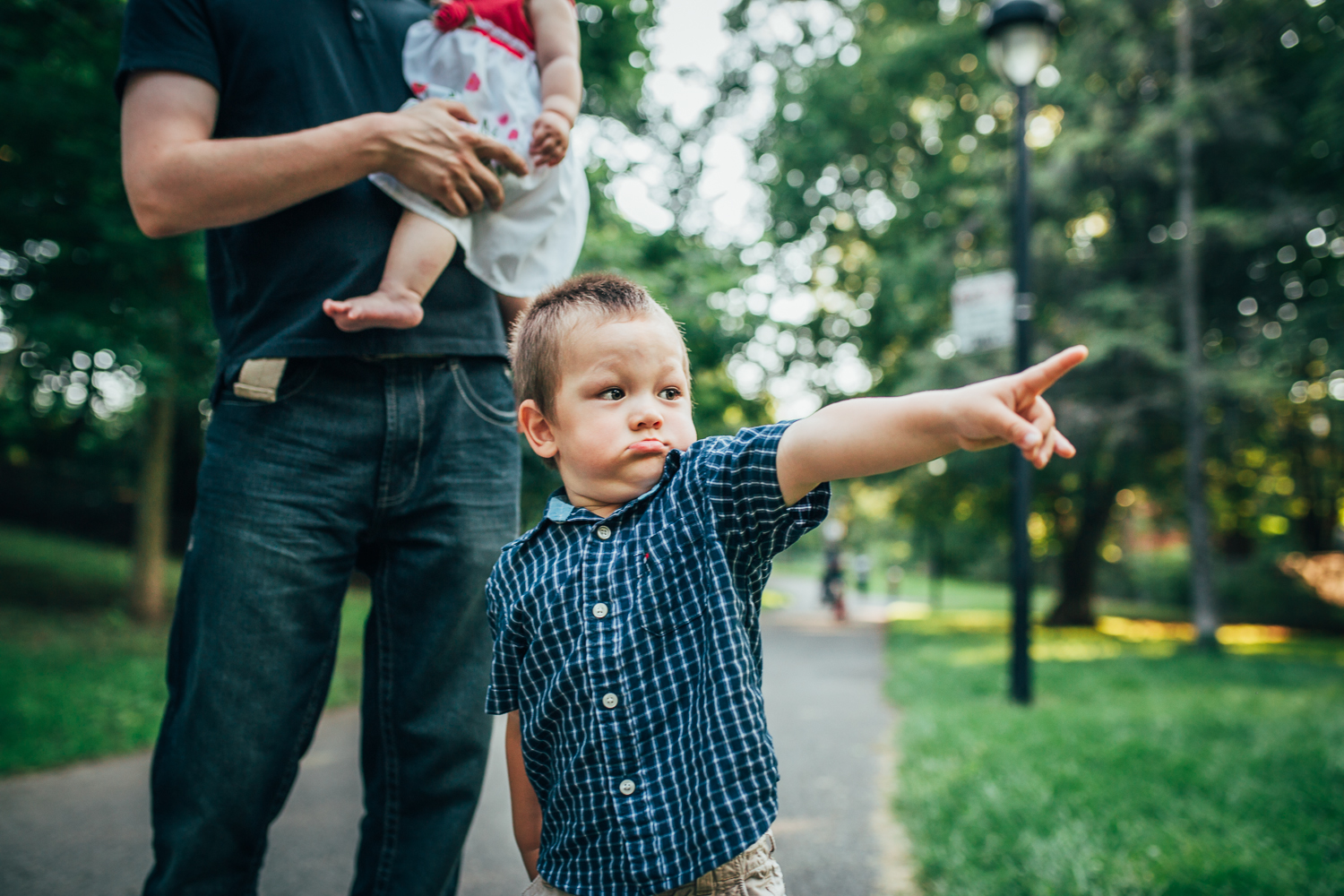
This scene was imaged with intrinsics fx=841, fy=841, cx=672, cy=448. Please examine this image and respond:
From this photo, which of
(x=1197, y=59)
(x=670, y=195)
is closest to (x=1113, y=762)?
(x=670, y=195)

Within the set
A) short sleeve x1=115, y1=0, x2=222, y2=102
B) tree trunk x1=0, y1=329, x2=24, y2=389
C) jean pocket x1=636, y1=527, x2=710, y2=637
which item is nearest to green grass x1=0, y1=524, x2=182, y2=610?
tree trunk x1=0, y1=329, x2=24, y2=389

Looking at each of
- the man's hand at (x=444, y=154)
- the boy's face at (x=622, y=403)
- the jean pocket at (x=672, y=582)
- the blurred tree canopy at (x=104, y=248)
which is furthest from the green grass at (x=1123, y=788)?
the man's hand at (x=444, y=154)

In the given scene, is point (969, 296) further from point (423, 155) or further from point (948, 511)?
point (948, 511)

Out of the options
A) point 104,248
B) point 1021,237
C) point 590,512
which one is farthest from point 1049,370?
point 104,248

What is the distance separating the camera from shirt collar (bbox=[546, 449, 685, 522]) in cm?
123

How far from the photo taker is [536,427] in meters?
1.37

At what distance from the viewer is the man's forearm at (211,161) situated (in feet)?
4.36

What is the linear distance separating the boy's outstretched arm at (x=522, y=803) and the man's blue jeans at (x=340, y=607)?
258 mm

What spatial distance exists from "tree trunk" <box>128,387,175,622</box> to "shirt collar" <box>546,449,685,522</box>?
984 cm

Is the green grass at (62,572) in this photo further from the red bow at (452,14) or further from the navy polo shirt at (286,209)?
the red bow at (452,14)

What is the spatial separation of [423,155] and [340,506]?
0.63 metres

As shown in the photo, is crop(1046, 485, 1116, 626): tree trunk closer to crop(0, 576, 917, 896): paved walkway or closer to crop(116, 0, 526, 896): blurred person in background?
crop(0, 576, 917, 896): paved walkway

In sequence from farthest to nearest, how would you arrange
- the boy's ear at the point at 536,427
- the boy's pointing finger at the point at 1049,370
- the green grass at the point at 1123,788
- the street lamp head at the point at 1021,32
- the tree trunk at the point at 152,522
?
the tree trunk at the point at 152,522 < the street lamp head at the point at 1021,32 < the green grass at the point at 1123,788 < the boy's ear at the point at 536,427 < the boy's pointing finger at the point at 1049,370

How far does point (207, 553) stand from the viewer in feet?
4.67
